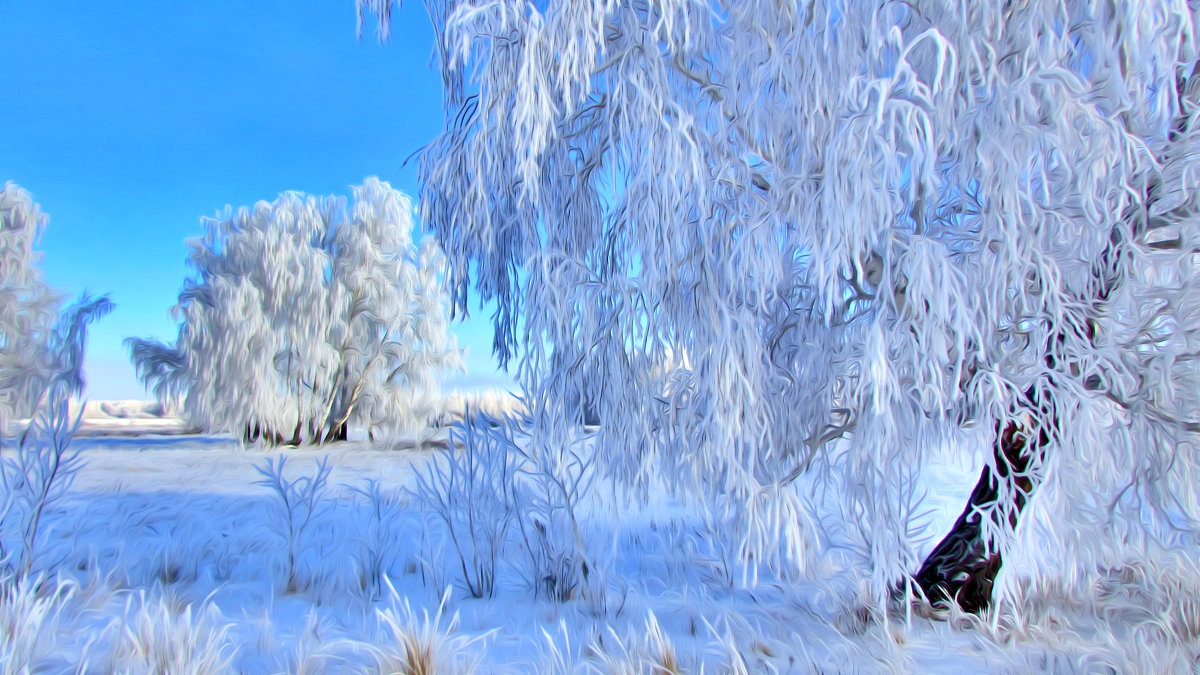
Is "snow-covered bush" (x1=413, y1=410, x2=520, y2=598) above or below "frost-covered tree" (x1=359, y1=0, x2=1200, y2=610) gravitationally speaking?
below

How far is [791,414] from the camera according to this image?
2938 mm

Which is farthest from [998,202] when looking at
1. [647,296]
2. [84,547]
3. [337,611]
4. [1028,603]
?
[84,547]

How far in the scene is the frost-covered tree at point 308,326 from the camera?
1014 centimetres

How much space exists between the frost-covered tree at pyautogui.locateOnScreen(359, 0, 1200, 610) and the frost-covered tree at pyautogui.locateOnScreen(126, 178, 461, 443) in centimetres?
875

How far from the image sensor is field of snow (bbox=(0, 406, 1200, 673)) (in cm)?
239

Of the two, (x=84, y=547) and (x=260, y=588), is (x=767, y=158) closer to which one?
(x=260, y=588)

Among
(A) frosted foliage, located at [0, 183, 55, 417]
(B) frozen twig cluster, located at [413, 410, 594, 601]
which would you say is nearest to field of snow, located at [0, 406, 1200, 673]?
(B) frozen twig cluster, located at [413, 410, 594, 601]

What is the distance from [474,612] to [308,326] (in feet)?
28.3

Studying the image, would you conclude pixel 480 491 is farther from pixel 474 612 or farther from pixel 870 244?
pixel 870 244

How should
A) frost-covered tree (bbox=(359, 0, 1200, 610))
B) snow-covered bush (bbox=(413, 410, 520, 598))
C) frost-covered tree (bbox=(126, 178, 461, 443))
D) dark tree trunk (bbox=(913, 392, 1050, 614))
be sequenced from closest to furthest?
frost-covered tree (bbox=(359, 0, 1200, 610)) → dark tree trunk (bbox=(913, 392, 1050, 614)) → snow-covered bush (bbox=(413, 410, 520, 598)) → frost-covered tree (bbox=(126, 178, 461, 443))

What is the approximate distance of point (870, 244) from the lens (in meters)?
2.46

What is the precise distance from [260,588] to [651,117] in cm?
353

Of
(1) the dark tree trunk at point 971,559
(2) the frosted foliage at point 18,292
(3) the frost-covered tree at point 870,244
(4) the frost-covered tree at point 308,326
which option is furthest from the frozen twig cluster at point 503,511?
(4) the frost-covered tree at point 308,326

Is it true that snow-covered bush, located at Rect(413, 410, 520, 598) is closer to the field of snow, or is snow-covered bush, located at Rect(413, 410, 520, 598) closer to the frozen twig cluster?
the frozen twig cluster
